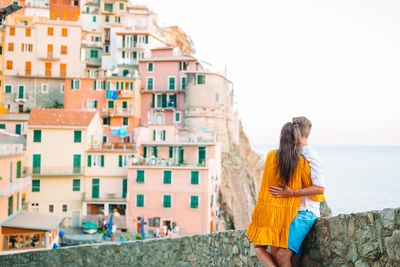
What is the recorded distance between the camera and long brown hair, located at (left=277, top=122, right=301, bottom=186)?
15.9 ft

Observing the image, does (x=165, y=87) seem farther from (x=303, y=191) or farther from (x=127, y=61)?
(x=303, y=191)

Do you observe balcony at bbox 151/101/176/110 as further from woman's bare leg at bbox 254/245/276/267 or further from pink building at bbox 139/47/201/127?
woman's bare leg at bbox 254/245/276/267

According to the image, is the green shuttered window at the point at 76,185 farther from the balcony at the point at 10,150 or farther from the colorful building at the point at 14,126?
the colorful building at the point at 14,126

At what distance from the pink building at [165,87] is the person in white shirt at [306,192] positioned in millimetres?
43530

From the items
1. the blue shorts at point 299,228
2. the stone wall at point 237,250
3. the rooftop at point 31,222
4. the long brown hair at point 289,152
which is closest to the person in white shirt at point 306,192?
the blue shorts at point 299,228

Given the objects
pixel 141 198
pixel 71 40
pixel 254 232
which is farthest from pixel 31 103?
pixel 254 232

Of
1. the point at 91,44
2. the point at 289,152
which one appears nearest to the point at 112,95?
the point at 91,44

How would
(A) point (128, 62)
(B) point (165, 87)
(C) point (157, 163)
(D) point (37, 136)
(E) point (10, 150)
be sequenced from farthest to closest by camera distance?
(A) point (128, 62) < (B) point (165, 87) < (D) point (37, 136) < (C) point (157, 163) < (E) point (10, 150)

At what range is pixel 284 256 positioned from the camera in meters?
4.90

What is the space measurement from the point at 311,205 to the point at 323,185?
38 centimetres

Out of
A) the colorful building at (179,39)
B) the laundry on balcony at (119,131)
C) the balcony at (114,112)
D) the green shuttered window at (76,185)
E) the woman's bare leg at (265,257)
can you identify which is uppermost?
A: the colorful building at (179,39)

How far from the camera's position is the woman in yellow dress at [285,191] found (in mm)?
4852

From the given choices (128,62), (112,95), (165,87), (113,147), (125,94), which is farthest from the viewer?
(128,62)

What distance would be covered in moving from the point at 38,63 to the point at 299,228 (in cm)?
5029
